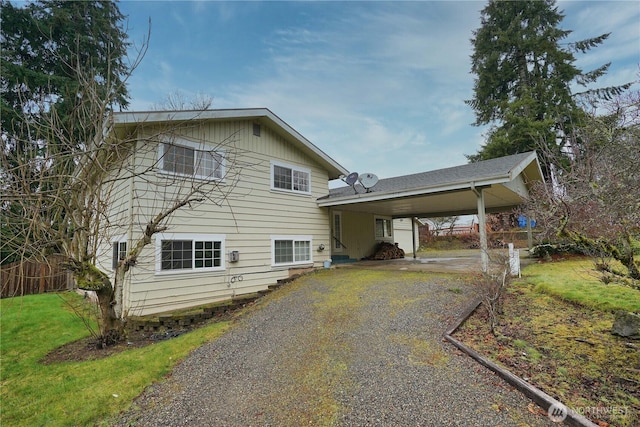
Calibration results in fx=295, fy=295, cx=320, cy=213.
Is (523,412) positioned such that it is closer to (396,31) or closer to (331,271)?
(331,271)

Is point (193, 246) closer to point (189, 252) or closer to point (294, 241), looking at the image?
point (189, 252)

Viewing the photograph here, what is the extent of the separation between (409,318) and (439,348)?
3.98ft

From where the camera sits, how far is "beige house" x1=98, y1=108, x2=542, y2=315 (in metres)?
6.94

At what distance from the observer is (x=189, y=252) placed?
7.64 metres

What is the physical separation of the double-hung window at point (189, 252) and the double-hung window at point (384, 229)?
34.6 ft

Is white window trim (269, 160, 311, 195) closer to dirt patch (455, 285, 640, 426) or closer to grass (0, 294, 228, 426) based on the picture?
grass (0, 294, 228, 426)

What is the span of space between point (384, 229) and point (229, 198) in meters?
11.0

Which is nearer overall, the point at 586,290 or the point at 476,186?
the point at 586,290

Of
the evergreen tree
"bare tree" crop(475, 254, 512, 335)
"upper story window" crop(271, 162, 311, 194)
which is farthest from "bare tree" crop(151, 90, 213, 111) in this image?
the evergreen tree

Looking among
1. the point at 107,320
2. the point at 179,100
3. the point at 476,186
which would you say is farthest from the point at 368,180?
the point at 107,320

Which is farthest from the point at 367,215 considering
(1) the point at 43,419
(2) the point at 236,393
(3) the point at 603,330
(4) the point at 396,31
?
(1) the point at 43,419
